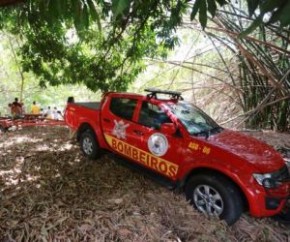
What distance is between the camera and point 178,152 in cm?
460

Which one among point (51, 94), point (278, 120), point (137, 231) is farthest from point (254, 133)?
point (51, 94)

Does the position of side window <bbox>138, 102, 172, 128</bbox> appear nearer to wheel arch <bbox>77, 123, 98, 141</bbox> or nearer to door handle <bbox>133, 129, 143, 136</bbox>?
door handle <bbox>133, 129, 143, 136</bbox>

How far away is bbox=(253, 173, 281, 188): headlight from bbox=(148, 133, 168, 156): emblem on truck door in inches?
50.1

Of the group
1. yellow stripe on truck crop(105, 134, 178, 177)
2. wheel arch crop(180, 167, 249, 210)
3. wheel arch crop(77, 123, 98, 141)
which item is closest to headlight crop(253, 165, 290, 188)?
wheel arch crop(180, 167, 249, 210)

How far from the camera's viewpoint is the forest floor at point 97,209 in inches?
147

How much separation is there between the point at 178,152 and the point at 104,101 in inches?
77.4

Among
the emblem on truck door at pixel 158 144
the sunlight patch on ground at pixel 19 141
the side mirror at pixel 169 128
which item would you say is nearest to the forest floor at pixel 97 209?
the emblem on truck door at pixel 158 144

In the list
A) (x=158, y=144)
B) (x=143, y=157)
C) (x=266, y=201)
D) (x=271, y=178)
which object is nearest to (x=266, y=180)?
(x=271, y=178)

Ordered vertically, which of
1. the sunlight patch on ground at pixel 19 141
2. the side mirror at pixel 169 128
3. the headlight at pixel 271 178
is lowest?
the sunlight patch on ground at pixel 19 141

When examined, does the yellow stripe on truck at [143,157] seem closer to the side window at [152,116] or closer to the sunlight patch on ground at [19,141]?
Result: the side window at [152,116]

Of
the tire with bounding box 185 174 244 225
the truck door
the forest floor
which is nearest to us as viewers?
the forest floor

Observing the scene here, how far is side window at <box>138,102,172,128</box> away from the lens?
4.96m

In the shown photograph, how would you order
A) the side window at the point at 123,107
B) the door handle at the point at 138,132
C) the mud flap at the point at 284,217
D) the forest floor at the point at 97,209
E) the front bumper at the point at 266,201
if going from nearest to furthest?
the forest floor at the point at 97,209
the front bumper at the point at 266,201
the mud flap at the point at 284,217
the door handle at the point at 138,132
the side window at the point at 123,107

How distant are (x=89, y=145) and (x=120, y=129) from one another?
0.92 metres
